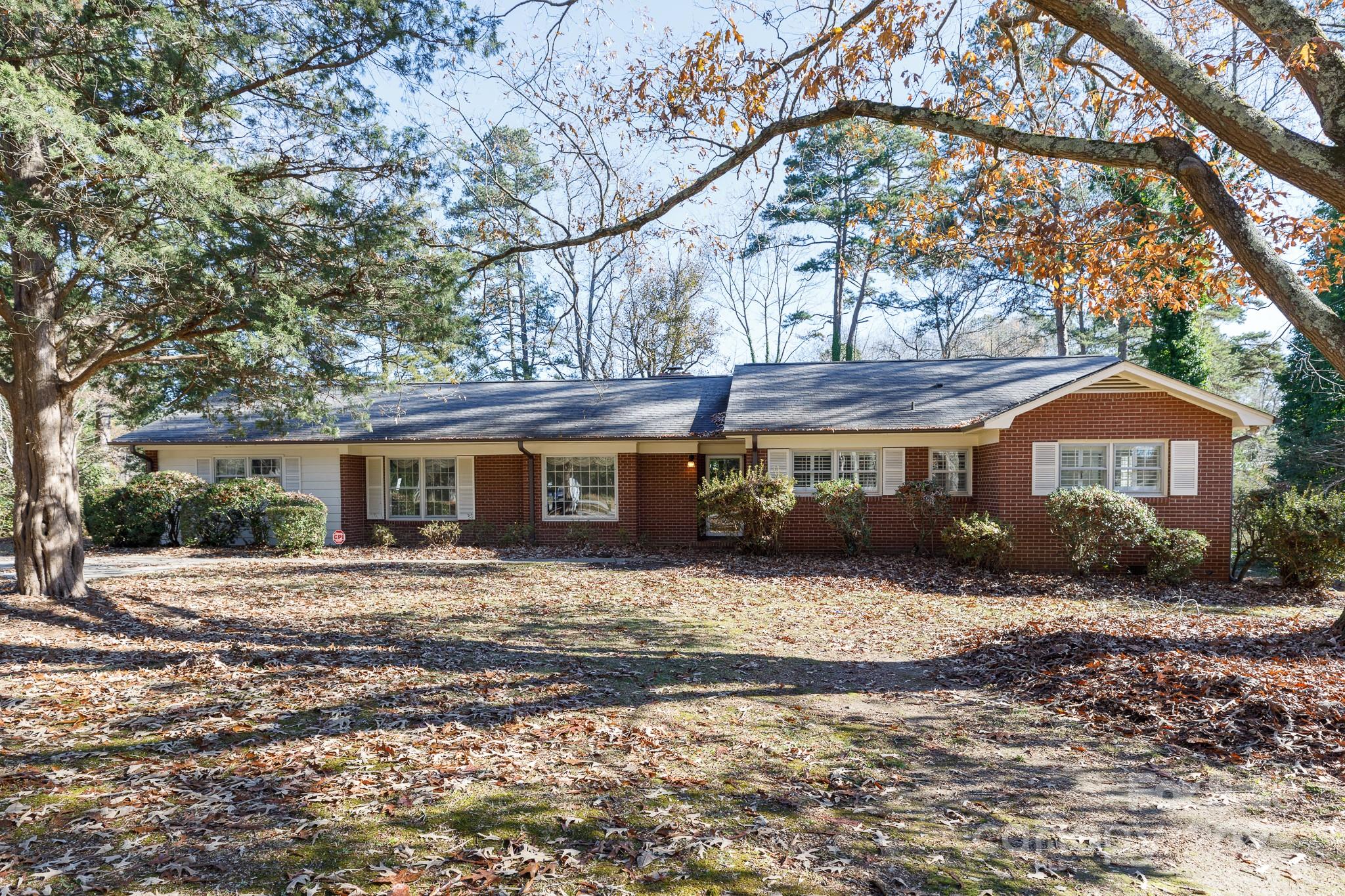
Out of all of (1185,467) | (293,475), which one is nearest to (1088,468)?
(1185,467)

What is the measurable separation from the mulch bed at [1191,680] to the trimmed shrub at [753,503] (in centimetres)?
685

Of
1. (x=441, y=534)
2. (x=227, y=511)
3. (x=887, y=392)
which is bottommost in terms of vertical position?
(x=441, y=534)

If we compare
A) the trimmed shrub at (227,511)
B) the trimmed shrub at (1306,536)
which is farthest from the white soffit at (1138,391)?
the trimmed shrub at (227,511)

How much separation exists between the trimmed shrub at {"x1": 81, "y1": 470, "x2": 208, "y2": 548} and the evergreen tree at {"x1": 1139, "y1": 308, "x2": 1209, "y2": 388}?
27111 millimetres

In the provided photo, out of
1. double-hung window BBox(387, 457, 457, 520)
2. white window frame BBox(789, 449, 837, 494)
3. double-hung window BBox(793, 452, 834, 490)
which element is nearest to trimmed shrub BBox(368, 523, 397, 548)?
double-hung window BBox(387, 457, 457, 520)

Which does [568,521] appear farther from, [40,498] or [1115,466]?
[1115,466]

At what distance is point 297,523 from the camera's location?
52.7 feet

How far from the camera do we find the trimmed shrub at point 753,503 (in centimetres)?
1520

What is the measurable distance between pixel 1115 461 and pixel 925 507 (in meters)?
3.80

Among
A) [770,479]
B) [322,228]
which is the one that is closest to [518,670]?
[322,228]

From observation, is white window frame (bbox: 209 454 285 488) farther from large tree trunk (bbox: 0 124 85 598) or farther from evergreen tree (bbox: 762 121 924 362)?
evergreen tree (bbox: 762 121 924 362)

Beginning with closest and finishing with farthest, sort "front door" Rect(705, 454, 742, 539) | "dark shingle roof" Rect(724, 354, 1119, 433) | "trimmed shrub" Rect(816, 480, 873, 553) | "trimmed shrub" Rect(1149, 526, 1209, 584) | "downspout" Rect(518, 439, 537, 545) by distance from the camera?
1. "trimmed shrub" Rect(1149, 526, 1209, 584)
2. "trimmed shrub" Rect(816, 480, 873, 553)
3. "dark shingle roof" Rect(724, 354, 1119, 433)
4. "downspout" Rect(518, 439, 537, 545)
5. "front door" Rect(705, 454, 742, 539)

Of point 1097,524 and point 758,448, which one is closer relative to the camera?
point 1097,524

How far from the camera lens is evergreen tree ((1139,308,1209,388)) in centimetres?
2138
